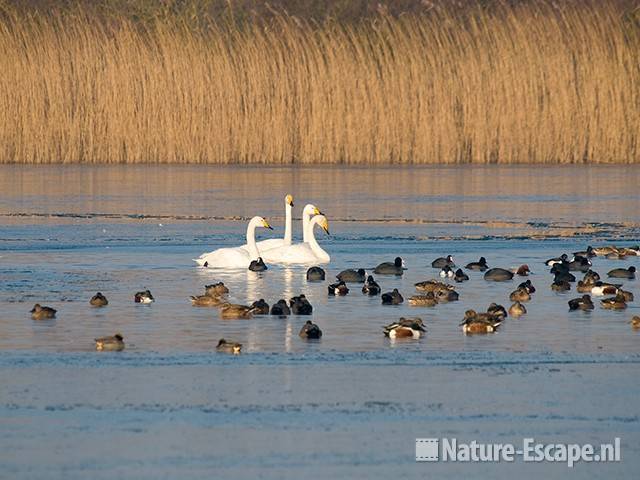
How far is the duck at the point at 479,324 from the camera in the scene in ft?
32.7

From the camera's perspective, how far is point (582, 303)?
438 inches

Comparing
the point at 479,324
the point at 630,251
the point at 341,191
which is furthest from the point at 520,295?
the point at 341,191

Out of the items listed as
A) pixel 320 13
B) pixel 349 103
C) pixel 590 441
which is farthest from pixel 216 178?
pixel 320 13

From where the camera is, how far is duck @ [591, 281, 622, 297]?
1188cm

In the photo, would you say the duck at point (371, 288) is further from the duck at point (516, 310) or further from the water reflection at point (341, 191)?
the water reflection at point (341, 191)

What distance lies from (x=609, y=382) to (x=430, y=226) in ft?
33.4

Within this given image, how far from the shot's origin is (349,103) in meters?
29.3

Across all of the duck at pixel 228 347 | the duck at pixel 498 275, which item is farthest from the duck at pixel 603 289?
the duck at pixel 228 347

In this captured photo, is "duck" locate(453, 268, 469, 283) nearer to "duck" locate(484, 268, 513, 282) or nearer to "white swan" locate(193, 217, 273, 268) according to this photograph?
"duck" locate(484, 268, 513, 282)

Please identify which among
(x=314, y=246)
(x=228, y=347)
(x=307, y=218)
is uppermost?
(x=307, y=218)

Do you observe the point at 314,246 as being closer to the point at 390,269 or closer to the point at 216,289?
the point at 390,269

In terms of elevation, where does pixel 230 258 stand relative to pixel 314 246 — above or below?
below

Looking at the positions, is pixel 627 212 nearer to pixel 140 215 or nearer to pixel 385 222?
pixel 385 222

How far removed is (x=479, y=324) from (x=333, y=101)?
64.2ft
